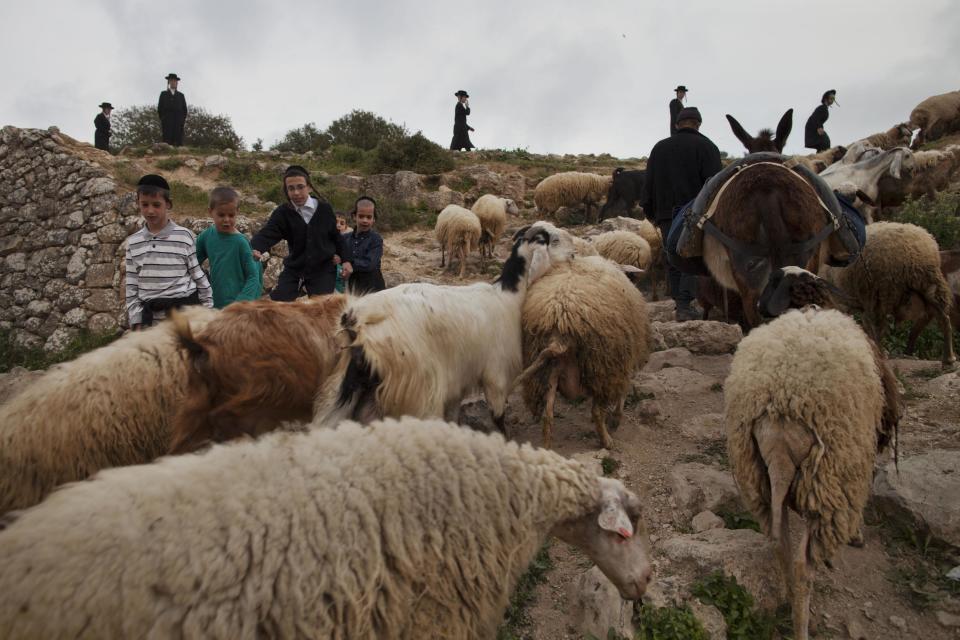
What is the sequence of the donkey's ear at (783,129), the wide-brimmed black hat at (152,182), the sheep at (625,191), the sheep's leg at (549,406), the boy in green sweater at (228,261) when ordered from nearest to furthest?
the wide-brimmed black hat at (152,182) < the sheep's leg at (549,406) < the boy in green sweater at (228,261) < the donkey's ear at (783,129) < the sheep at (625,191)

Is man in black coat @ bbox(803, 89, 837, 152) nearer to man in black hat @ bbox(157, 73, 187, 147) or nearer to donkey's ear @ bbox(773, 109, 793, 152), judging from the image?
donkey's ear @ bbox(773, 109, 793, 152)

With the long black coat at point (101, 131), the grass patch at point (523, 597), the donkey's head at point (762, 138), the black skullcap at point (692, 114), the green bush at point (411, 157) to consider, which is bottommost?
the grass patch at point (523, 597)

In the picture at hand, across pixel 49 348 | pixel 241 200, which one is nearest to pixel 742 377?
pixel 49 348

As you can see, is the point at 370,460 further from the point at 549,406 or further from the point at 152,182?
the point at 152,182

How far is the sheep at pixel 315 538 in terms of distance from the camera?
1.52 metres

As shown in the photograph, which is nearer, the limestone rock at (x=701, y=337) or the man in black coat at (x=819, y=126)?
the limestone rock at (x=701, y=337)

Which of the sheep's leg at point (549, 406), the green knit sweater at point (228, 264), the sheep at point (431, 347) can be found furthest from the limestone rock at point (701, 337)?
the green knit sweater at point (228, 264)

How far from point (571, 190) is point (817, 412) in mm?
14398

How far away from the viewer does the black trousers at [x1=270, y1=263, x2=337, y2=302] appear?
5.41 metres

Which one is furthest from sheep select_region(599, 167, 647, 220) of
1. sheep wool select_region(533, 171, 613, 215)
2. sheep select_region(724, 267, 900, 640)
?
sheep select_region(724, 267, 900, 640)

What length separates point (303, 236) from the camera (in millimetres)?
5324

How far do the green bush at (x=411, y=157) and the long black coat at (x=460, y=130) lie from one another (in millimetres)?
3591

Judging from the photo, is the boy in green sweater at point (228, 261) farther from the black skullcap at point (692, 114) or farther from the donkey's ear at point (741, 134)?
the black skullcap at point (692, 114)

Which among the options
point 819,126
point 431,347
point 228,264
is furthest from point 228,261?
point 819,126
